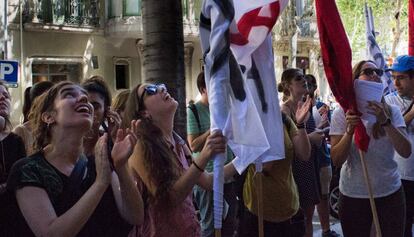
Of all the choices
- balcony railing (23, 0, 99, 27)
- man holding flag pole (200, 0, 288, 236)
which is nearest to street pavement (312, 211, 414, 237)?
man holding flag pole (200, 0, 288, 236)

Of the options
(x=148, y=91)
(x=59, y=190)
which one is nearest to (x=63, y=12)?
(x=148, y=91)

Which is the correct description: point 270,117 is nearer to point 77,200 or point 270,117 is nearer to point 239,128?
point 239,128

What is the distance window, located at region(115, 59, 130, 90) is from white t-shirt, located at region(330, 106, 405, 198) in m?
17.8

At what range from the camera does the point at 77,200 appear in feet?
8.95

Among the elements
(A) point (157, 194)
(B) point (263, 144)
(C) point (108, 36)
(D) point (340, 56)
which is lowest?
(A) point (157, 194)

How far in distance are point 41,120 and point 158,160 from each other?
705 mm

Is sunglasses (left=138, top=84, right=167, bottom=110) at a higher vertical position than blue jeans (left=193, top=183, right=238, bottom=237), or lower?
higher

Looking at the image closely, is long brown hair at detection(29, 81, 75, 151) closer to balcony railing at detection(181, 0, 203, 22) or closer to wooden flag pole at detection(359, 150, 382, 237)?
wooden flag pole at detection(359, 150, 382, 237)

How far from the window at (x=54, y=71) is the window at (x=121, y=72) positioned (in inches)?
63.0

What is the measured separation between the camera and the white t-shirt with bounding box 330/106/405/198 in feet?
14.6

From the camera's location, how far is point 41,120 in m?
2.90

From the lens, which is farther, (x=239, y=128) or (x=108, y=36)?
(x=108, y=36)

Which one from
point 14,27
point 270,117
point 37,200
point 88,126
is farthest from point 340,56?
point 14,27

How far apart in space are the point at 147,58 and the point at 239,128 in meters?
2.21
